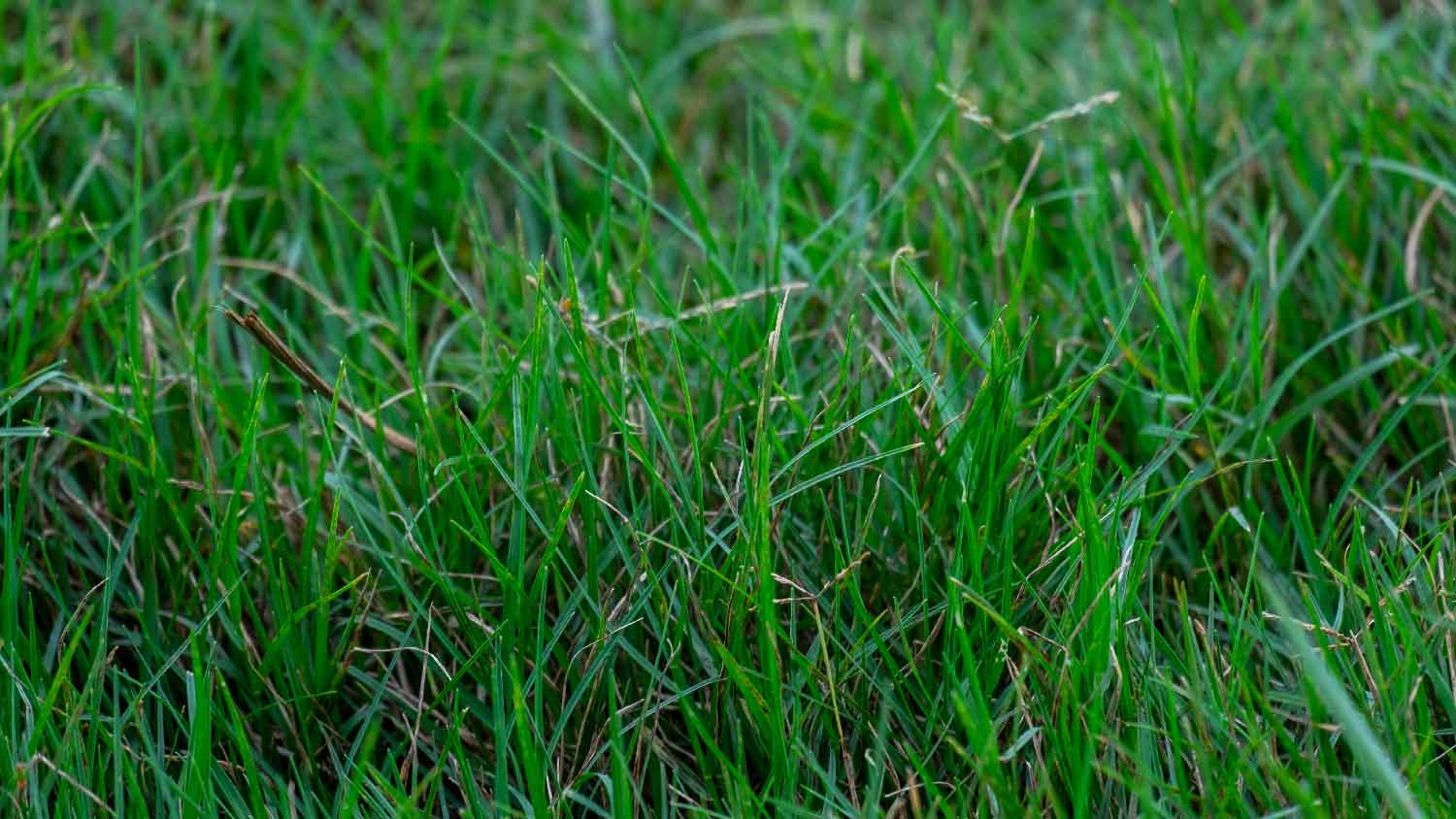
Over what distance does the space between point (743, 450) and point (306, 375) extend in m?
0.45

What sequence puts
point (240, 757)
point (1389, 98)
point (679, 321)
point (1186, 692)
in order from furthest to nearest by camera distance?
1. point (1389, 98)
2. point (679, 321)
3. point (240, 757)
4. point (1186, 692)

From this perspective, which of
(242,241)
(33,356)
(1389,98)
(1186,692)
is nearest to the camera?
(1186,692)

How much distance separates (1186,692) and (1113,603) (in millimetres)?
101

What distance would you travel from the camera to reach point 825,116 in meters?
2.11

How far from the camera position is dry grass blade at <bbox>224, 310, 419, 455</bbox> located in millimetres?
1420

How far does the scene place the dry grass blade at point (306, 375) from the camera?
1.42m

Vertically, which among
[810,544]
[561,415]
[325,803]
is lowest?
[325,803]

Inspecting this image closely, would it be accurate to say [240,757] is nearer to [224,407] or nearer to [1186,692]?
[224,407]

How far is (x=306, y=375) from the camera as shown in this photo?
1484 millimetres

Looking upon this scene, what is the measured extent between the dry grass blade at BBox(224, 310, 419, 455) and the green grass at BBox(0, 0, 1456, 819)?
0.02 metres

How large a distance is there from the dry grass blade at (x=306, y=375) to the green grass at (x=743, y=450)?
2 centimetres

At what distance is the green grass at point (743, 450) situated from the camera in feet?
4.37

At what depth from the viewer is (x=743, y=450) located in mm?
1410

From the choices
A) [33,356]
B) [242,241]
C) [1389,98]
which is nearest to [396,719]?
[33,356]
